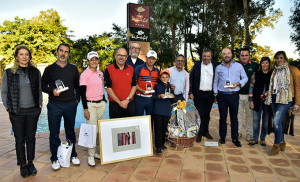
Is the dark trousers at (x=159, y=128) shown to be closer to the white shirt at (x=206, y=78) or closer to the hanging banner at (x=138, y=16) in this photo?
the white shirt at (x=206, y=78)

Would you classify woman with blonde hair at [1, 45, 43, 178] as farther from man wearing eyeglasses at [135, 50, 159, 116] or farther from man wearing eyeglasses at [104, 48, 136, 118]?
man wearing eyeglasses at [135, 50, 159, 116]

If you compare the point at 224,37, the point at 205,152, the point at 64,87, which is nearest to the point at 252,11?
the point at 224,37

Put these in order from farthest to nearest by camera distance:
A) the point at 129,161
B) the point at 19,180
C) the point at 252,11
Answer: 1. the point at 252,11
2. the point at 129,161
3. the point at 19,180

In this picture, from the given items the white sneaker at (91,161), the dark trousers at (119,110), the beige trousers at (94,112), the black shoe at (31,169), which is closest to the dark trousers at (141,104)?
the dark trousers at (119,110)

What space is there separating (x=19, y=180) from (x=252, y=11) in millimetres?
24289

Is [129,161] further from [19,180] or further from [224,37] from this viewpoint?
[224,37]

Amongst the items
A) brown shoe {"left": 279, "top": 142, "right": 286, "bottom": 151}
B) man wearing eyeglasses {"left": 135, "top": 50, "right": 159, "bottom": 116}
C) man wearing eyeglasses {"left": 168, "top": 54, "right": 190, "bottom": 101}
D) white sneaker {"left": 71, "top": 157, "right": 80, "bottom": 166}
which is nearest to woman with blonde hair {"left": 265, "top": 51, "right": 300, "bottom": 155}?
brown shoe {"left": 279, "top": 142, "right": 286, "bottom": 151}

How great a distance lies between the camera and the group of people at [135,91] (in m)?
2.79

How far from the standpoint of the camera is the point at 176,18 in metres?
21.6

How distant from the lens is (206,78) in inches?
166

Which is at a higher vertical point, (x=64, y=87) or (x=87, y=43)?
(x=87, y=43)

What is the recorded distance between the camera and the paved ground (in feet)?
9.16

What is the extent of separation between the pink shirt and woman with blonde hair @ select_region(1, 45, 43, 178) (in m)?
0.63

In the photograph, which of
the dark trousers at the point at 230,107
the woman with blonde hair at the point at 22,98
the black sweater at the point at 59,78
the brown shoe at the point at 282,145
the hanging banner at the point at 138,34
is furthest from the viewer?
the hanging banner at the point at 138,34
